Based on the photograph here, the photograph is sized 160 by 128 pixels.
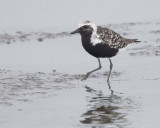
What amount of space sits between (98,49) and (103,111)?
3.61 m

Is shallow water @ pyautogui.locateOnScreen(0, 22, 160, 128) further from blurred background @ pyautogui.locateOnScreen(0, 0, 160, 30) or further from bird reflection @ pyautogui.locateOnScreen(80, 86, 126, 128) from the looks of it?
blurred background @ pyautogui.locateOnScreen(0, 0, 160, 30)

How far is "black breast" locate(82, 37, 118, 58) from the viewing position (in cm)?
1345

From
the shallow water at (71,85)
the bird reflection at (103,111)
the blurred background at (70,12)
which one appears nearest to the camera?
the bird reflection at (103,111)

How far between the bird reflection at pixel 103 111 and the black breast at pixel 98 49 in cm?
207

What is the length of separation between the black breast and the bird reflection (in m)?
2.07

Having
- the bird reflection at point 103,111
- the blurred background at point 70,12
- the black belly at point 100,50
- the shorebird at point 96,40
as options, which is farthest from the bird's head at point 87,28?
the blurred background at point 70,12

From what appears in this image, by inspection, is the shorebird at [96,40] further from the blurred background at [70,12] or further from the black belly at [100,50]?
the blurred background at [70,12]

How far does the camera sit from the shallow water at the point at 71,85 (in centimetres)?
955

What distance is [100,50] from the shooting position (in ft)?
44.7

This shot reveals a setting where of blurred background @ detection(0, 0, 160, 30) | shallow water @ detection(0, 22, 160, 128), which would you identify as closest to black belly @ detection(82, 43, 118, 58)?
shallow water @ detection(0, 22, 160, 128)

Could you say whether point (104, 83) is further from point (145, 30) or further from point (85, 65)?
point (145, 30)

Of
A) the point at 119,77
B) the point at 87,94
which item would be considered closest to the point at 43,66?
the point at 119,77

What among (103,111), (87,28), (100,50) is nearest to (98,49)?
(100,50)

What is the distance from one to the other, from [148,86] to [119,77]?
1.33 meters
